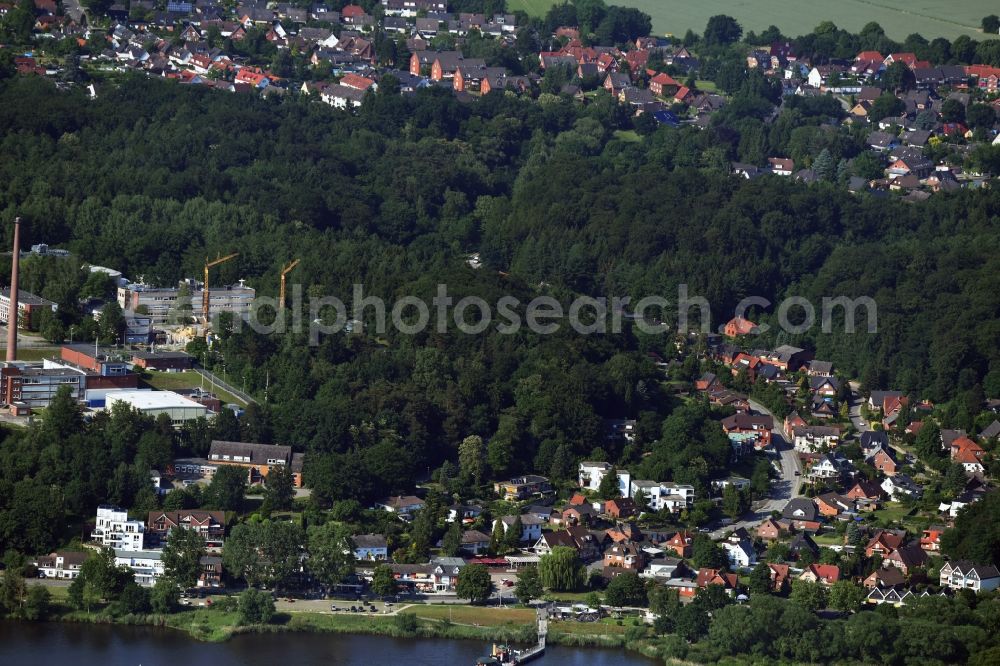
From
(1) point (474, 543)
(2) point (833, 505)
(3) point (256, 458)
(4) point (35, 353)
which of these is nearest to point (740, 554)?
(2) point (833, 505)

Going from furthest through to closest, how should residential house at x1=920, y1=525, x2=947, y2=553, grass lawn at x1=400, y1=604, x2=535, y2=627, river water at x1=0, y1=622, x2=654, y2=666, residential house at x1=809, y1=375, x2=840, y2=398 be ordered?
1. residential house at x1=809, y1=375, x2=840, y2=398
2. residential house at x1=920, y1=525, x2=947, y2=553
3. grass lawn at x1=400, y1=604, x2=535, y2=627
4. river water at x1=0, y1=622, x2=654, y2=666

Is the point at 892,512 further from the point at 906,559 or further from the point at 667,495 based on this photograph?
the point at 667,495

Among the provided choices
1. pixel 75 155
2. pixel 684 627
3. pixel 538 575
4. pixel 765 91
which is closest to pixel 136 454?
pixel 538 575

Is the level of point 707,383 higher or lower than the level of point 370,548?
higher

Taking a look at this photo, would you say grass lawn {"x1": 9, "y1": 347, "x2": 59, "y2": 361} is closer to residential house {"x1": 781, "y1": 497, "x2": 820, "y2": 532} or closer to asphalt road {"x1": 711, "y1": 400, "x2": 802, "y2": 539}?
asphalt road {"x1": 711, "y1": 400, "x2": 802, "y2": 539}

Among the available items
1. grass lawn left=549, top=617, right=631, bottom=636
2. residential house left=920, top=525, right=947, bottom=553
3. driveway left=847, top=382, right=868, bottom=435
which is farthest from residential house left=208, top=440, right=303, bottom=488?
driveway left=847, top=382, right=868, bottom=435

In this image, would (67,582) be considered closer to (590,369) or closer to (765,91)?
(590,369)

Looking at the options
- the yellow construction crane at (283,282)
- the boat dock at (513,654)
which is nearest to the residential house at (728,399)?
the yellow construction crane at (283,282)
